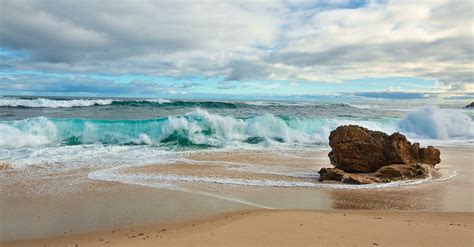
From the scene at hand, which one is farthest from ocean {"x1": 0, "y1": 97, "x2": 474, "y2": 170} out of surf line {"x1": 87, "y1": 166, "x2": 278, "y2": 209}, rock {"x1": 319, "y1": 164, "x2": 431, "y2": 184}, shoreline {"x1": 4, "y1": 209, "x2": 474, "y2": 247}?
shoreline {"x1": 4, "y1": 209, "x2": 474, "y2": 247}

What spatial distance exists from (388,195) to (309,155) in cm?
590

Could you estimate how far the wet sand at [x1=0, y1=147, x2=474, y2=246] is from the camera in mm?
5422

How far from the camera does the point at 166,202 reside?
22.1 feet

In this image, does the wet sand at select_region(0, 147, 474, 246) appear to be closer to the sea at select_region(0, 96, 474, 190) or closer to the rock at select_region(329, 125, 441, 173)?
the rock at select_region(329, 125, 441, 173)

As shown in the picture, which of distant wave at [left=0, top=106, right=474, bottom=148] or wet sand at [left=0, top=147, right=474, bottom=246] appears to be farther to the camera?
distant wave at [left=0, top=106, right=474, bottom=148]

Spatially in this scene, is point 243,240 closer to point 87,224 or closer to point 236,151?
point 87,224

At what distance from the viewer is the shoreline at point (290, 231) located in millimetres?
4406

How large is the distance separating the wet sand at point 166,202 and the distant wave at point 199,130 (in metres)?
7.04

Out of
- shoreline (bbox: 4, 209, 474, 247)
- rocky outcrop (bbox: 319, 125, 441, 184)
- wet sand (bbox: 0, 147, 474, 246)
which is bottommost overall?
wet sand (bbox: 0, 147, 474, 246)

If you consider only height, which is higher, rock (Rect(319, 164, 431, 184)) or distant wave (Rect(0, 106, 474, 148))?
distant wave (Rect(0, 106, 474, 148))

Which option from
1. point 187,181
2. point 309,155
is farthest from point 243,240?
point 309,155

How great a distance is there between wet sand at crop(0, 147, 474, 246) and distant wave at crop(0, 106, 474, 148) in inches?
277

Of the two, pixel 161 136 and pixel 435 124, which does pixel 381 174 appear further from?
pixel 435 124

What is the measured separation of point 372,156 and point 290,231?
5654 mm
